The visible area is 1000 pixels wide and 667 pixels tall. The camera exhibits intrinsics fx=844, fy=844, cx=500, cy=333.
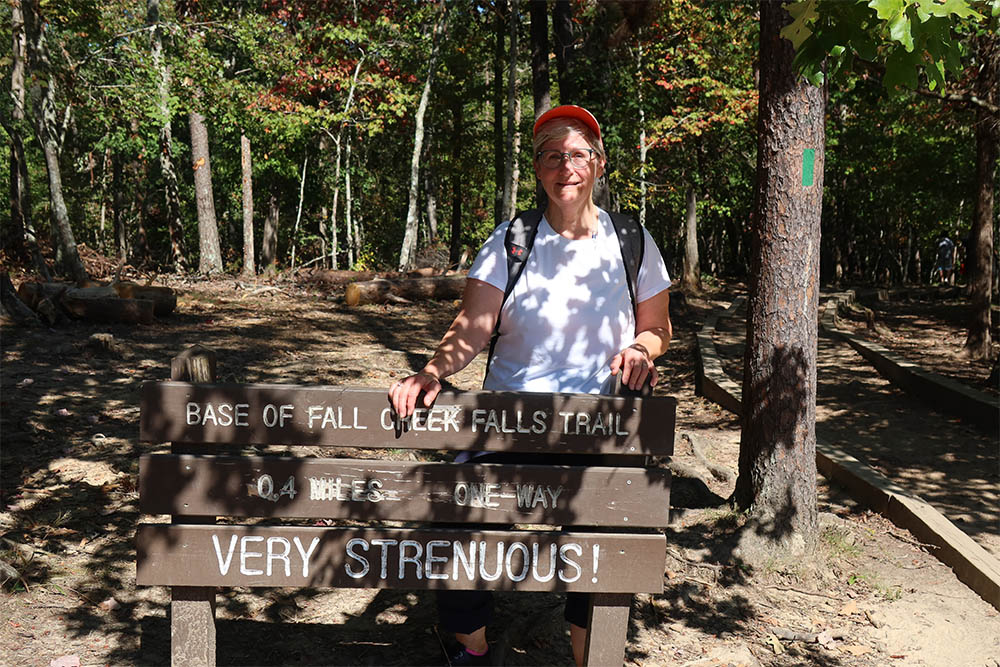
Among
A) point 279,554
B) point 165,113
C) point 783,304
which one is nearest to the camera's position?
point 279,554

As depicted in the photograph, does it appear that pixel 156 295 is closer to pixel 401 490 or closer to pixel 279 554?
pixel 279 554

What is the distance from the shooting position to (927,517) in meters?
5.52

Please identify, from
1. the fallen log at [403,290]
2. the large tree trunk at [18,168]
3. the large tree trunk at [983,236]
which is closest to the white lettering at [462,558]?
the large tree trunk at [983,236]

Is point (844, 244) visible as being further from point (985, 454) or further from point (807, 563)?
point (807, 563)

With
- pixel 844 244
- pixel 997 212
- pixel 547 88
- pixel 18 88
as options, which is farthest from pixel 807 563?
pixel 844 244

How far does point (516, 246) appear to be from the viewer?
118 inches

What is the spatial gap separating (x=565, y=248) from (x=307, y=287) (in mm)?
14966

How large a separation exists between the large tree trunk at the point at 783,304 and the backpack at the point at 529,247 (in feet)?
7.42

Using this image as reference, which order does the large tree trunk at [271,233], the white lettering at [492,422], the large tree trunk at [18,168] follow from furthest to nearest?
the large tree trunk at [271,233], the large tree trunk at [18,168], the white lettering at [492,422]

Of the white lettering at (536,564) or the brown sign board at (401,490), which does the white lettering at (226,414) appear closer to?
the brown sign board at (401,490)

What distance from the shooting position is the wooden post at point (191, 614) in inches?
115

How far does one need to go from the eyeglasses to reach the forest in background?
6.12m

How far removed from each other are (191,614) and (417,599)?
67.6 inches

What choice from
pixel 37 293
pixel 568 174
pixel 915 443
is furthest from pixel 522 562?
pixel 37 293
